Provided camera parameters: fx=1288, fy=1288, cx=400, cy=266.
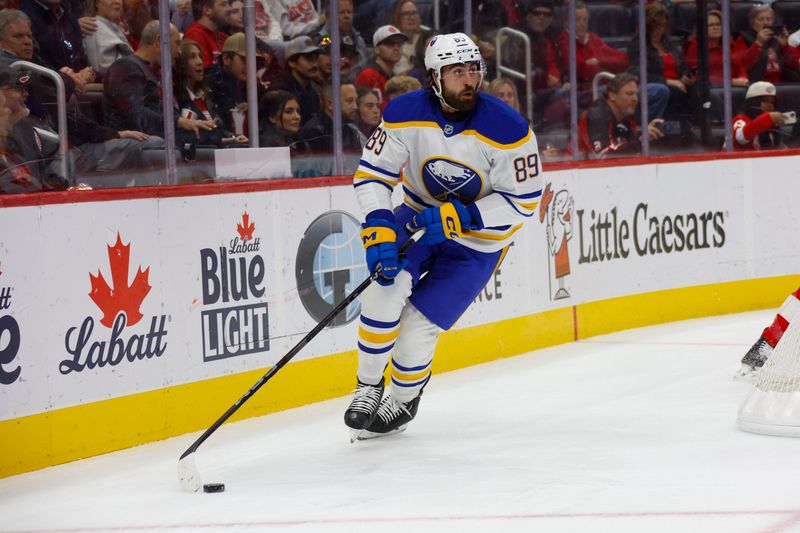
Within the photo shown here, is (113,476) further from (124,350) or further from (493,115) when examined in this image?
(493,115)

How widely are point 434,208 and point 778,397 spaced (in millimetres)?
1348

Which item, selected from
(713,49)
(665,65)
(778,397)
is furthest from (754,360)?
(713,49)

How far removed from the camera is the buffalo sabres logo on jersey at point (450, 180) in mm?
4406

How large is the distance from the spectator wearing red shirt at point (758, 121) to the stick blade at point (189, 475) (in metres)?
5.29

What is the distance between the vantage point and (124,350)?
449 centimetres

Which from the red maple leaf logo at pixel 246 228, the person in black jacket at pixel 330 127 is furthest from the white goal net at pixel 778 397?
the person in black jacket at pixel 330 127

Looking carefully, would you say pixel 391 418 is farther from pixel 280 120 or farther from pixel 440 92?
pixel 280 120

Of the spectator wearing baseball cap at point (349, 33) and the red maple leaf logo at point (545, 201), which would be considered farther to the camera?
the red maple leaf logo at point (545, 201)

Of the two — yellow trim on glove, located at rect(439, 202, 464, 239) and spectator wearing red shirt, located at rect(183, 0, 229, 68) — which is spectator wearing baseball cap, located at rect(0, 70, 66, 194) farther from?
yellow trim on glove, located at rect(439, 202, 464, 239)

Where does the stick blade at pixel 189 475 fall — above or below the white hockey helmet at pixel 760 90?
below

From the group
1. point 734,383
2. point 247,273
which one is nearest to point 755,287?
point 734,383

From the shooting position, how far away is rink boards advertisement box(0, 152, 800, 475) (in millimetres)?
4219

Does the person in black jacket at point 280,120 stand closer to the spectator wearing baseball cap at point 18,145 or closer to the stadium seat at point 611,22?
the spectator wearing baseball cap at point 18,145

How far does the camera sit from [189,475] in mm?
3801
